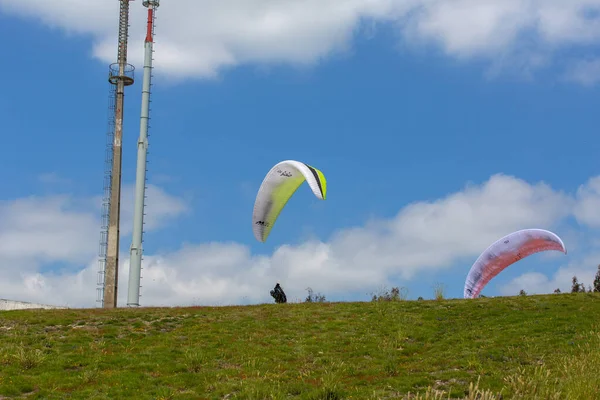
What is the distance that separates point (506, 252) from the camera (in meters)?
43.9

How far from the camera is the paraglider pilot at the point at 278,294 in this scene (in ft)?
128

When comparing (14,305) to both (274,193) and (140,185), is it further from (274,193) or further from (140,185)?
(274,193)

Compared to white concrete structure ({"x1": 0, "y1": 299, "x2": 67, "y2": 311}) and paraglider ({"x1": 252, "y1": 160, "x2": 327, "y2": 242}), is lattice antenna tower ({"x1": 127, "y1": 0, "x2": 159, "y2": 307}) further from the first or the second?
paraglider ({"x1": 252, "y1": 160, "x2": 327, "y2": 242})

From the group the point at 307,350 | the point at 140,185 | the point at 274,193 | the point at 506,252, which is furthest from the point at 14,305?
the point at 506,252

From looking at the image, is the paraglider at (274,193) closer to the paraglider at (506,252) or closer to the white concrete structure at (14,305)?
the paraglider at (506,252)

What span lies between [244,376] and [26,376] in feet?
24.3

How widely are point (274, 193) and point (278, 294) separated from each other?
582 cm

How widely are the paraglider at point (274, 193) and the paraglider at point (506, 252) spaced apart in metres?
14.0

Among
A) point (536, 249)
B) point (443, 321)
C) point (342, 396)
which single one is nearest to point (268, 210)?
point (443, 321)

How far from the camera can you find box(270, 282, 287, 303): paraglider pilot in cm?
3900

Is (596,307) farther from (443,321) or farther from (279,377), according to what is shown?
(279,377)

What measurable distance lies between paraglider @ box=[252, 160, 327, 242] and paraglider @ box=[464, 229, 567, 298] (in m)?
A: 14.0

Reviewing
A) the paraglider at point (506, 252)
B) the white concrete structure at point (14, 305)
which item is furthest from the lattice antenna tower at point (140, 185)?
the paraglider at point (506, 252)

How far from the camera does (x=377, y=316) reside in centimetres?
3278
